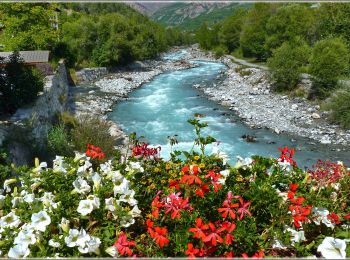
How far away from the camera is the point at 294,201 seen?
2.90 meters

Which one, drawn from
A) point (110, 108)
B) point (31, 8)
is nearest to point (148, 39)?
point (31, 8)

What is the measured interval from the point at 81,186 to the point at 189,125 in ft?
54.6

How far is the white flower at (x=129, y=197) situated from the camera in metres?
3.19

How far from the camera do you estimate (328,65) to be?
24.1m

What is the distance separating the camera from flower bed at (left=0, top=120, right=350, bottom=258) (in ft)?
9.15

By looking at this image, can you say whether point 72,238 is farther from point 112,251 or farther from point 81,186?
point 81,186

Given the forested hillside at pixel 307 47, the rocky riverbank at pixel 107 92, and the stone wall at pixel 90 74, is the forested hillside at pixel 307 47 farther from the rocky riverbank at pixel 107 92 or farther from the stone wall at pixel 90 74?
the stone wall at pixel 90 74

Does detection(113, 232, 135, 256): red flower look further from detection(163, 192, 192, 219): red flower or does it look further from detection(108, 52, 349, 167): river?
detection(108, 52, 349, 167): river

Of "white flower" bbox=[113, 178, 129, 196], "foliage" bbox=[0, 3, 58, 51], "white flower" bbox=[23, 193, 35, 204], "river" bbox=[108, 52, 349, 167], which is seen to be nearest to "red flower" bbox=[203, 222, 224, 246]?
"white flower" bbox=[113, 178, 129, 196]

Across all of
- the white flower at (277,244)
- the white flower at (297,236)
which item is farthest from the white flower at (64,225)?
the white flower at (297,236)

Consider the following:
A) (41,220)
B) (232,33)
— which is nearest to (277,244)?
(41,220)

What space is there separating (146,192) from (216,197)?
0.79 meters

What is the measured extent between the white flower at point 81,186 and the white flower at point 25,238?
0.57 meters

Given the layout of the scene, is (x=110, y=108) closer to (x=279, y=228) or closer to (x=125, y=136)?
(x=125, y=136)
